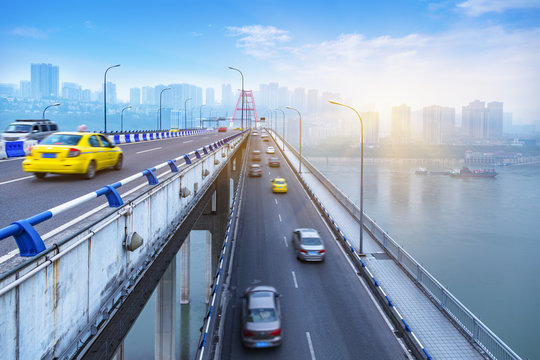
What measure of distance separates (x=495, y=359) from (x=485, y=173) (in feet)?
634

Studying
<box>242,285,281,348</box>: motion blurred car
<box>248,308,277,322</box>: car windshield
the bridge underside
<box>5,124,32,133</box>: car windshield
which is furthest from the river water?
<box>5,124,32,133</box>: car windshield

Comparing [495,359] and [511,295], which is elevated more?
[495,359]

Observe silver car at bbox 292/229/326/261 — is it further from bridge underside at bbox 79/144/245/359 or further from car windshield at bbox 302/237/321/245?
bridge underside at bbox 79/144/245/359

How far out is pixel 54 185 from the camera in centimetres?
1112

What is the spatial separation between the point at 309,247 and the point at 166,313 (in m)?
14.1

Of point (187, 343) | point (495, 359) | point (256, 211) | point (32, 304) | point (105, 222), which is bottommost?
point (187, 343)

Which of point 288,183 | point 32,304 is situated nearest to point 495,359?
point 32,304

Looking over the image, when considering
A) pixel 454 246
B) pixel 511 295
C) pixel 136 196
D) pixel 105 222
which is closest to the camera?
pixel 105 222

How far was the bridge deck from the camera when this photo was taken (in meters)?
14.8

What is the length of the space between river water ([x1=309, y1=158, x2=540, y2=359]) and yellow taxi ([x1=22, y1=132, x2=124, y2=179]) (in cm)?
5611

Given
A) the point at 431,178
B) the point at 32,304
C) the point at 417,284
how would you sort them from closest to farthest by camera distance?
the point at 32,304, the point at 417,284, the point at 431,178

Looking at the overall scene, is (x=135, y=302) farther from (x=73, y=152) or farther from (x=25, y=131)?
(x=25, y=131)

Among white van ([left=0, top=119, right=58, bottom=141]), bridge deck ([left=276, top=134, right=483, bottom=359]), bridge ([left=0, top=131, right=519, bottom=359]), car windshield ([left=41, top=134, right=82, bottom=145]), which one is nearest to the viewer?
bridge ([left=0, top=131, right=519, bottom=359])

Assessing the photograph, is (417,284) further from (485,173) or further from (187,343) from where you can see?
(485,173)
